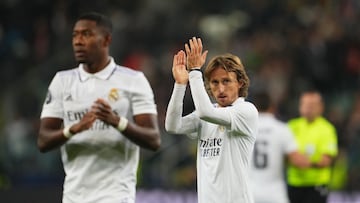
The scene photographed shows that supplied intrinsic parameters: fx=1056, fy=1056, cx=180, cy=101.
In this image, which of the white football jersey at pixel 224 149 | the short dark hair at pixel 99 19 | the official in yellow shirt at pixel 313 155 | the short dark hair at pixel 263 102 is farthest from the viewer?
the official in yellow shirt at pixel 313 155

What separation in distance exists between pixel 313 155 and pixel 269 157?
0.95 m

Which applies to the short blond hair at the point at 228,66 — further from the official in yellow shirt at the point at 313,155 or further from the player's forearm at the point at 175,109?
the official in yellow shirt at the point at 313,155

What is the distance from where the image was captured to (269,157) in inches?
413

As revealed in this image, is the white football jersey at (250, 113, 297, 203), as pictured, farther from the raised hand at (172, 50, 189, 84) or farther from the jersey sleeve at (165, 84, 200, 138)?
the raised hand at (172, 50, 189, 84)

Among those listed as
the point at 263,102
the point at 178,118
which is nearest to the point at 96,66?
the point at 178,118

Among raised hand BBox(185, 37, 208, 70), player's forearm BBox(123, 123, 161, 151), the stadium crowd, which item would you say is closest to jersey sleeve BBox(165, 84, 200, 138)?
raised hand BBox(185, 37, 208, 70)

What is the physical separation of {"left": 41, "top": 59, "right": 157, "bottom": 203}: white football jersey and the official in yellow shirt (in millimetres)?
4046

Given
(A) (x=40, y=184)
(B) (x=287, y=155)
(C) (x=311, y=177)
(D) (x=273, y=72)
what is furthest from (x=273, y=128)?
(D) (x=273, y=72)

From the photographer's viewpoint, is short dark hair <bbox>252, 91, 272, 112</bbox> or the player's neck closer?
the player's neck

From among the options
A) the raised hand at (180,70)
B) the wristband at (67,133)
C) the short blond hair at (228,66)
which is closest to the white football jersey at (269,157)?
the wristband at (67,133)

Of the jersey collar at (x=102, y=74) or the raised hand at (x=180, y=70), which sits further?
the jersey collar at (x=102, y=74)

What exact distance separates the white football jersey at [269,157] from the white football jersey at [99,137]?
10.4 ft

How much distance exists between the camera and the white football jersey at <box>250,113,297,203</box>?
10.4m

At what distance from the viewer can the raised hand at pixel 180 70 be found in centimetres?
642
